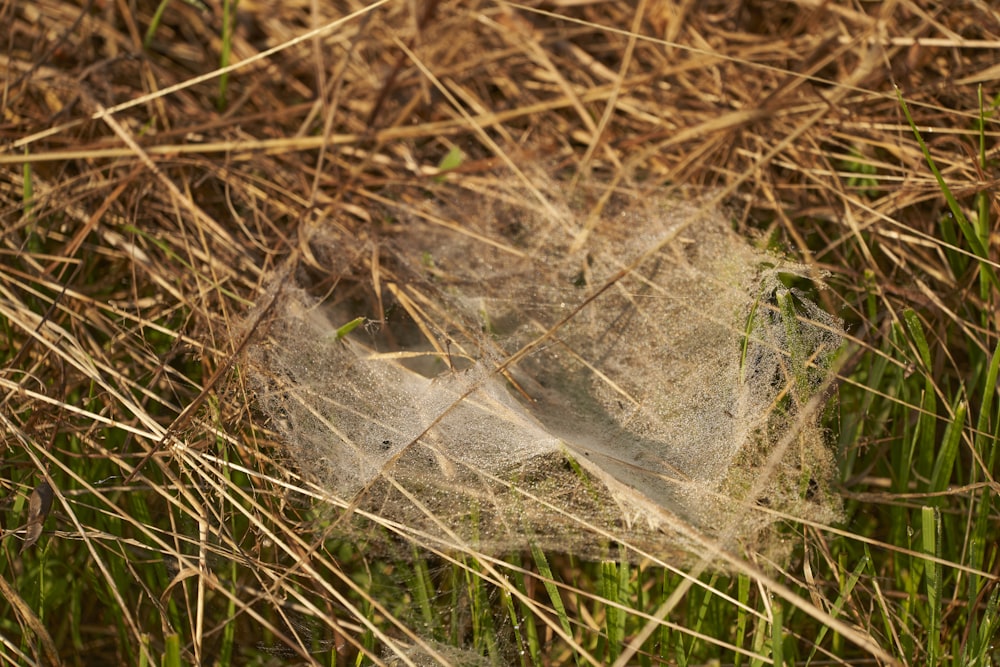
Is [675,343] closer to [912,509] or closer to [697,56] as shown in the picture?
A: [912,509]

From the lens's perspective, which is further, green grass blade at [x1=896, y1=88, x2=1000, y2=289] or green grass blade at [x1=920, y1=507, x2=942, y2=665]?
green grass blade at [x1=896, y1=88, x2=1000, y2=289]

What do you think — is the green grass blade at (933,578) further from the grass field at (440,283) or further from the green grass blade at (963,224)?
the green grass blade at (963,224)

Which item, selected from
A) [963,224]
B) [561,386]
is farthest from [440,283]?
[963,224]

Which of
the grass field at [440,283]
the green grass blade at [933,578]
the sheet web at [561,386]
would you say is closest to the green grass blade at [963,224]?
the grass field at [440,283]

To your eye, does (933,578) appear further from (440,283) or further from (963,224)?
(440,283)

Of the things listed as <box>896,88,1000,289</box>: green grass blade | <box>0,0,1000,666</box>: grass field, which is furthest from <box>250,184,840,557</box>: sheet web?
<box>896,88,1000,289</box>: green grass blade

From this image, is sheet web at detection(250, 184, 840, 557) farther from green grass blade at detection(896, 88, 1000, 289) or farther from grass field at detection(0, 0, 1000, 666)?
green grass blade at detection(896, 88, 1000, 289)
